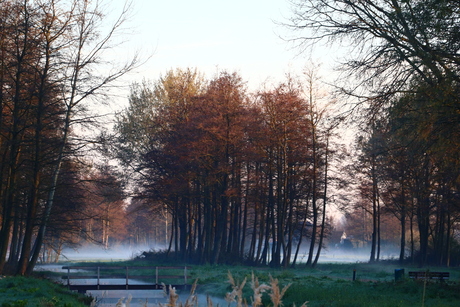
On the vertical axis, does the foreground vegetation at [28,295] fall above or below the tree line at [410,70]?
below

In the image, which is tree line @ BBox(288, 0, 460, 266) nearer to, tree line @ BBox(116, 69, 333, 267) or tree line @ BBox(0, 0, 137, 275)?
tree line @ BBox(0, 0, 137, 275)

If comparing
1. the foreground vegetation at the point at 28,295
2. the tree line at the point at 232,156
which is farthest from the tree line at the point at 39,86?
the tree line at the point at 232,156

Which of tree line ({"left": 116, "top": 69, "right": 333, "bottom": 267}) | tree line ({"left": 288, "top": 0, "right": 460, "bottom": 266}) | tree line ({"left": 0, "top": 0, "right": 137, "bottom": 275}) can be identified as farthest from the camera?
tree line ({"left": 116, "top": 69, "right": 333, "bottom": 267})

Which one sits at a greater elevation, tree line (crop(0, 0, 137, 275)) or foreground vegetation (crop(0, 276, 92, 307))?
tree line (crop(0, 0, 137, 275))

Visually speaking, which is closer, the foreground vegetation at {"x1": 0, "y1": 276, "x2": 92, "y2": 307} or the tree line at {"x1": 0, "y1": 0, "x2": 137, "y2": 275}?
the foreground vegetation at {"x1": 0, "y1": 276, "x2": 92, "y2": 307}

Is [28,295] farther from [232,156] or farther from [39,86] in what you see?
[232,156]

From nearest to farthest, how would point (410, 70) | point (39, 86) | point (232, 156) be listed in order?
point (410, 70)
point (39, 86)
point (232, 156)

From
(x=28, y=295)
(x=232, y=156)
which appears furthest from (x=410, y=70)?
(x=232, y=156)

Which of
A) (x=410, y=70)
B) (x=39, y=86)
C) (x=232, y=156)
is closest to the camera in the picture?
(x=410, y=70)

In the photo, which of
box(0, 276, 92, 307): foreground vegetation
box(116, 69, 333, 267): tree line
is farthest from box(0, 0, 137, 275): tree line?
box(116, 69, 333, 267): tree line

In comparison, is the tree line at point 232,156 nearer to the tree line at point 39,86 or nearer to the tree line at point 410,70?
the tree line at point 39,86

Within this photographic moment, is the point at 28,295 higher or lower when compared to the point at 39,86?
lower

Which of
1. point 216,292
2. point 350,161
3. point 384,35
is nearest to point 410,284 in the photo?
point 216,292

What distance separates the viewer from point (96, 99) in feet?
71.1
